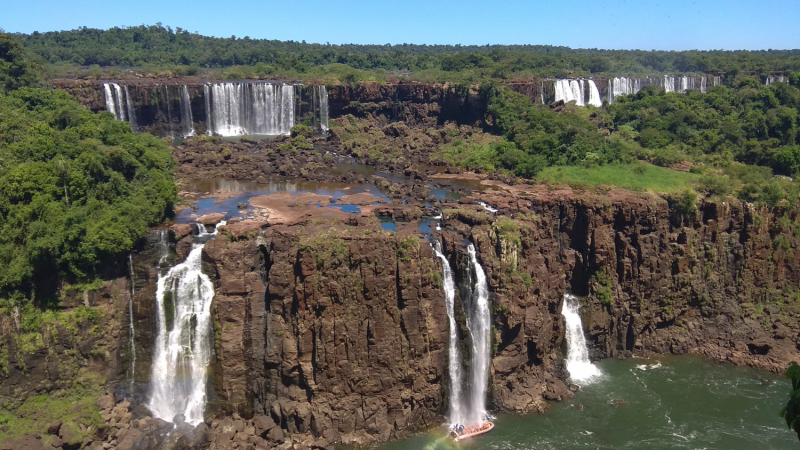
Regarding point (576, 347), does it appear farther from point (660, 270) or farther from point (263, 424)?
point (263, 424)

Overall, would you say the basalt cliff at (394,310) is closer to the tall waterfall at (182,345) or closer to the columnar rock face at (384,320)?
the columnar rock face at (384,320)

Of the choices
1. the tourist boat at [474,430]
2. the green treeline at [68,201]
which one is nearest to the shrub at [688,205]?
the tourist boat at [474,430]

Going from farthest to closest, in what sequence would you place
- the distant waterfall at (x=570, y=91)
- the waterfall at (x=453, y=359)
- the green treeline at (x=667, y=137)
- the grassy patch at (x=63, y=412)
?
the distant waterfall at (x=570, y=91) → the green treeline at (x=667, y=137) → the waterfall at (x=453, y=359) → the grassy patch at (x=63, y=412)

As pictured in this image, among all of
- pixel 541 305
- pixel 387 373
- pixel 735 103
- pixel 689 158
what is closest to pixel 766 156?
pixel 689 158

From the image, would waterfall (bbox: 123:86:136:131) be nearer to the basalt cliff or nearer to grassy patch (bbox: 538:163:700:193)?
the basalt cliff

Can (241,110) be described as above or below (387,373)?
above

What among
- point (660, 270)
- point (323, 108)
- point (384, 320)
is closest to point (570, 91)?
point (323, 108)

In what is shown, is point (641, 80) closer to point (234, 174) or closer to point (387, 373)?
point (234, 174)
